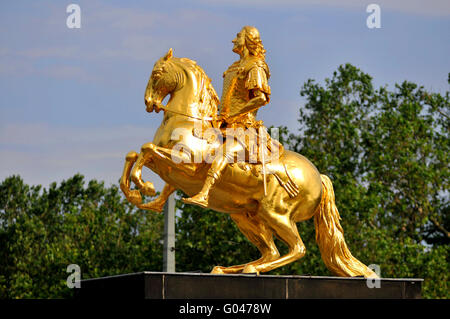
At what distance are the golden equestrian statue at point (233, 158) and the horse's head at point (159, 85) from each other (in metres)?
0.01

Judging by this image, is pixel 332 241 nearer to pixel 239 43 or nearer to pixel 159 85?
pixel 239 43

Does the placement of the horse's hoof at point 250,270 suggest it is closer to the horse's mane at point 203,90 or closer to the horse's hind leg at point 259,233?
the horse's hind leg at point 259,233

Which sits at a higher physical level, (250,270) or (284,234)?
(284,234)

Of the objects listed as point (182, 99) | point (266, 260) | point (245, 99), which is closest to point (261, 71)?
point (245, 99)

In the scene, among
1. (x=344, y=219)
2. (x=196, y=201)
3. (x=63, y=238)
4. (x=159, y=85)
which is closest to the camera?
(x=196, y=201)

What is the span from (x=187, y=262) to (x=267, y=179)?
11415 millimetres

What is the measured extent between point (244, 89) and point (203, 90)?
0.50 metres

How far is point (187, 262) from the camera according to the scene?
19578mm

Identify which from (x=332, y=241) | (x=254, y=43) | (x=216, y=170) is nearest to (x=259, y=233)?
(x=332, y=241)

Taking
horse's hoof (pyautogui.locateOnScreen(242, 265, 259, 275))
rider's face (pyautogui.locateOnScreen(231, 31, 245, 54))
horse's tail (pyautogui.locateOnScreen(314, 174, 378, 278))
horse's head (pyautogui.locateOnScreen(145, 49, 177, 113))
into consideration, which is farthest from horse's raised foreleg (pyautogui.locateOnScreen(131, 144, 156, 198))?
horse's tail (pyautogui.locateOnScreen(314, 174, 378, 278))

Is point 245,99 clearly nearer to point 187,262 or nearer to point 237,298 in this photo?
point 237,298

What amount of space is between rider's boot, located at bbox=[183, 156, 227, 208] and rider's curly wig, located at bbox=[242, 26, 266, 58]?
54.3 inches

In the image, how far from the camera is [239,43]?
28.8 feet

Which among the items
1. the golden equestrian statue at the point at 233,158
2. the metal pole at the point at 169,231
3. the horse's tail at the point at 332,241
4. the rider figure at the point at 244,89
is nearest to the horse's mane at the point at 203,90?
the golden equestrian statue at the point at 233,158
